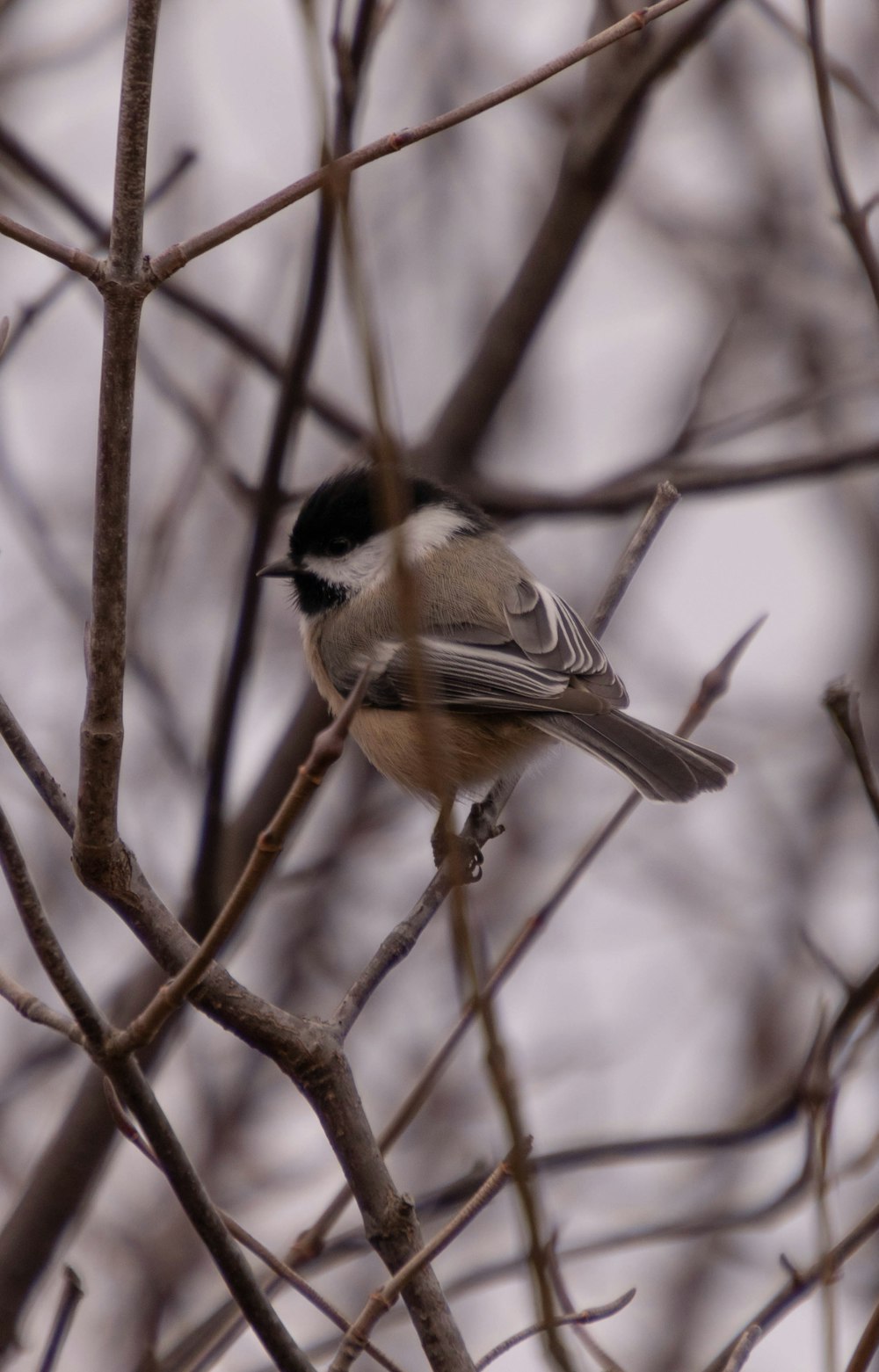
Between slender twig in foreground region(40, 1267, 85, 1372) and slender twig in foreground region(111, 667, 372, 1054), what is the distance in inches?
9.8

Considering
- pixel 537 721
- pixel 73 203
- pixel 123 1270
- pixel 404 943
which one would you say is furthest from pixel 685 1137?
pixel 123 1270

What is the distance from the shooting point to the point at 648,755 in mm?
2619

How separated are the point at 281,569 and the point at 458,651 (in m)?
0.53

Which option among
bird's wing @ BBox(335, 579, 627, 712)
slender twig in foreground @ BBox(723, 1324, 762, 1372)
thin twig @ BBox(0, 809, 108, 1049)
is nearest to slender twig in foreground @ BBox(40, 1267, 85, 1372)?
thin twig @ BBox(0, 809, 108, 1049)

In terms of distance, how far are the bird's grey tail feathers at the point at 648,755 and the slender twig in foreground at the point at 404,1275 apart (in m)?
1.18

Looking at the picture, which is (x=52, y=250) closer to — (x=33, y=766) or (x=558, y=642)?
(x=33, y=766)

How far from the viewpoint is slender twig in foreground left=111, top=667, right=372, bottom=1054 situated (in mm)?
1059

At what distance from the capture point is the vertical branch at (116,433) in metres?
1.28

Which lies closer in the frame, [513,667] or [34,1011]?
[34,1011]

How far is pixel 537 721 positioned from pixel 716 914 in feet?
7.45

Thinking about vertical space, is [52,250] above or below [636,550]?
below

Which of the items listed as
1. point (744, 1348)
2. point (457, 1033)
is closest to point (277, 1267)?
point (457, 1033)

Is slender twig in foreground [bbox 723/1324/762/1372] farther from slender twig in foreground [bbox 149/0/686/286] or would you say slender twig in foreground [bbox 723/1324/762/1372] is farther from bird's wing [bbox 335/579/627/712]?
bird's wing [bbox 335/579/627/712]

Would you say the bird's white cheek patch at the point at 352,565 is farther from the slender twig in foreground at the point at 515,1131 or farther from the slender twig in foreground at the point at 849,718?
the slender twig in foreground at the point at 515,1131
